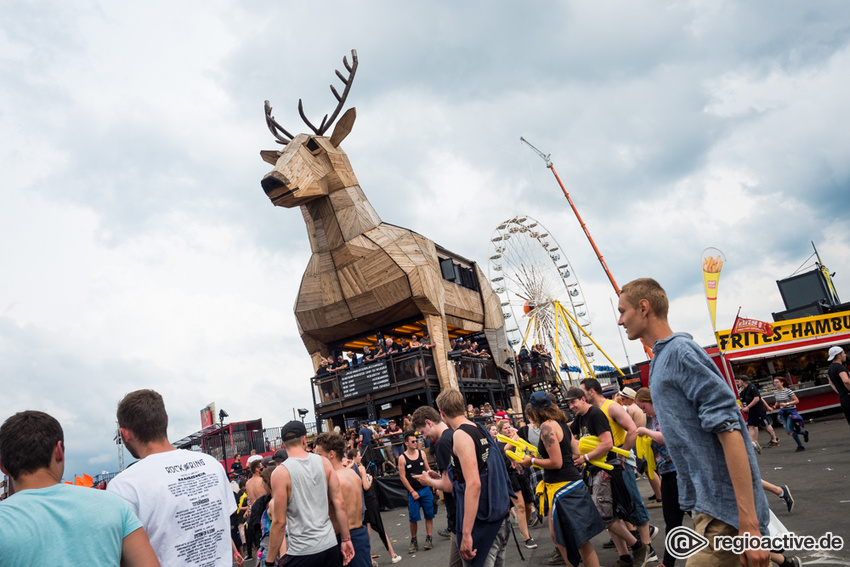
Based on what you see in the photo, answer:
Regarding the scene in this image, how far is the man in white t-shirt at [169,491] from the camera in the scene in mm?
2689

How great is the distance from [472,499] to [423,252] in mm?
15467

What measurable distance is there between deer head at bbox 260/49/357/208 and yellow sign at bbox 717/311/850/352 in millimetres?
14632

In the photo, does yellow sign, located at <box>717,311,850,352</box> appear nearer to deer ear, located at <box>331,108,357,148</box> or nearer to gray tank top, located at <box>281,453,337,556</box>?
deer ear, located at <box>331,108,357,148</box>

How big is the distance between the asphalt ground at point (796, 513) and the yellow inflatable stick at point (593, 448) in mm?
1226

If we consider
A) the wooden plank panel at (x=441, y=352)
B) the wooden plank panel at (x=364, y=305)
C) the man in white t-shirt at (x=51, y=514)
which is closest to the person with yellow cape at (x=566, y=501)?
the man in white t-shirt at (x=51, y=514)

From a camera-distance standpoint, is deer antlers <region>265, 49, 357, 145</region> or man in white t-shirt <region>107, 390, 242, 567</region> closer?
man in white t-shirt <region>107, 390, 242, 567</region>

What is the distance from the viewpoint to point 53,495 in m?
2.07

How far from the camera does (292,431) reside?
4727 mm

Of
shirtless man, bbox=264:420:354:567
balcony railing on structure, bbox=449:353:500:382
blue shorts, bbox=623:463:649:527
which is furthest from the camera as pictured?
balcony railing on structure, bbox=449:353:500:382

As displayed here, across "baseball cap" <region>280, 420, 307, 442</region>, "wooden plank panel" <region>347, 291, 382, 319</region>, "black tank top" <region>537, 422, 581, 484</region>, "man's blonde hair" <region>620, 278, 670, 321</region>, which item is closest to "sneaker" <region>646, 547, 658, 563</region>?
"black tank top" <region>537, 422, 581, 484</region>

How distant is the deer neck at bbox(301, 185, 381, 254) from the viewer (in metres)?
17.7

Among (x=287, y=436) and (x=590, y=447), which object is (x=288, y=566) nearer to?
(x=287, y=436)
